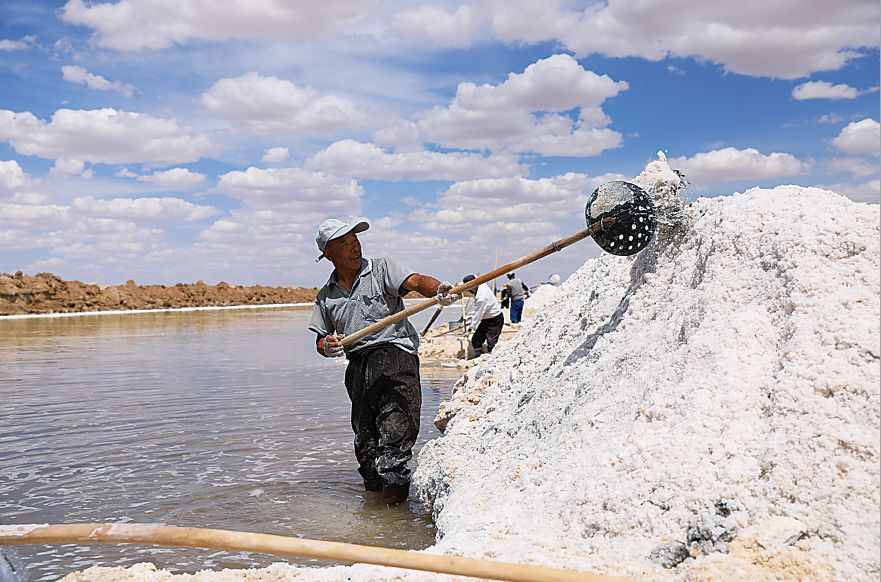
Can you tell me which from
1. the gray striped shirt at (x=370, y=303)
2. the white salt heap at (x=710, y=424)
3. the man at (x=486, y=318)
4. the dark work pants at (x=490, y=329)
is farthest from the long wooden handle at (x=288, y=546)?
the dark work pants at (x=490, y=329)

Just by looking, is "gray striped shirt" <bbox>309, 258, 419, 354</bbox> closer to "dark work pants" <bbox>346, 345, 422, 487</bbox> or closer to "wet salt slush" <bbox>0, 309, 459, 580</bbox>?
"dark work pants" <bbox>346, 345, 422, 487</bbox>

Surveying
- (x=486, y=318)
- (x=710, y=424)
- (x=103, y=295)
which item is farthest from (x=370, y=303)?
(x=103, y=295)

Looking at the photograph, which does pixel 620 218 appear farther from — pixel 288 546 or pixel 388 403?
pixel 288 546

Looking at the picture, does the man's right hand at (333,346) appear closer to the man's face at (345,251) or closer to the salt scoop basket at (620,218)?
the man's face at (345,251)

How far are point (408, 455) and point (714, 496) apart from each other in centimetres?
239

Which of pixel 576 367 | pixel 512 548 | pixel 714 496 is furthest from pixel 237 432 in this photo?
pixel 714 496

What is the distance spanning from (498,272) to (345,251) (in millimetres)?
967

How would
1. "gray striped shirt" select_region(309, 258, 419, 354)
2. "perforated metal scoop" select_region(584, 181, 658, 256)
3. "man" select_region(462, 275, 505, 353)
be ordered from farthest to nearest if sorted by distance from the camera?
"man" select_region(462, 275, 505, 353) < "gray striped shirt" select_region(309, 258, 419, 354) < "perforated metal scoop" select_region(584, 181, 658, 256)

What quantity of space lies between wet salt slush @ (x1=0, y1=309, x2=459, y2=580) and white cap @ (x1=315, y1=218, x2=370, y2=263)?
150 centimetres

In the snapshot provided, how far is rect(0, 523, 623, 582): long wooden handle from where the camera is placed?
1.93 metres

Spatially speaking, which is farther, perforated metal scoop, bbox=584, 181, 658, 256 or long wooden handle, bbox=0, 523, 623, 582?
perforated metal scoop, bbox=584, 181, 658, 256

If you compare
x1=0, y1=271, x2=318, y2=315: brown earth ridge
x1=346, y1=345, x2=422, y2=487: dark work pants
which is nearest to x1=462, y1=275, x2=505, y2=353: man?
x1=346, y1=345, x2=422, y2=487: dark work pants

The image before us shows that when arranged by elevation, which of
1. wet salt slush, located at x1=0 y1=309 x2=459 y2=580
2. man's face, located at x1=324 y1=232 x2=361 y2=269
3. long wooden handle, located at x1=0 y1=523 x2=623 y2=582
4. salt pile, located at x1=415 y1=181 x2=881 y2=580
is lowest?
wet salt slush, located at x1=0 y1=309 x2=459 y2=580

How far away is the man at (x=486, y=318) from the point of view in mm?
10258
